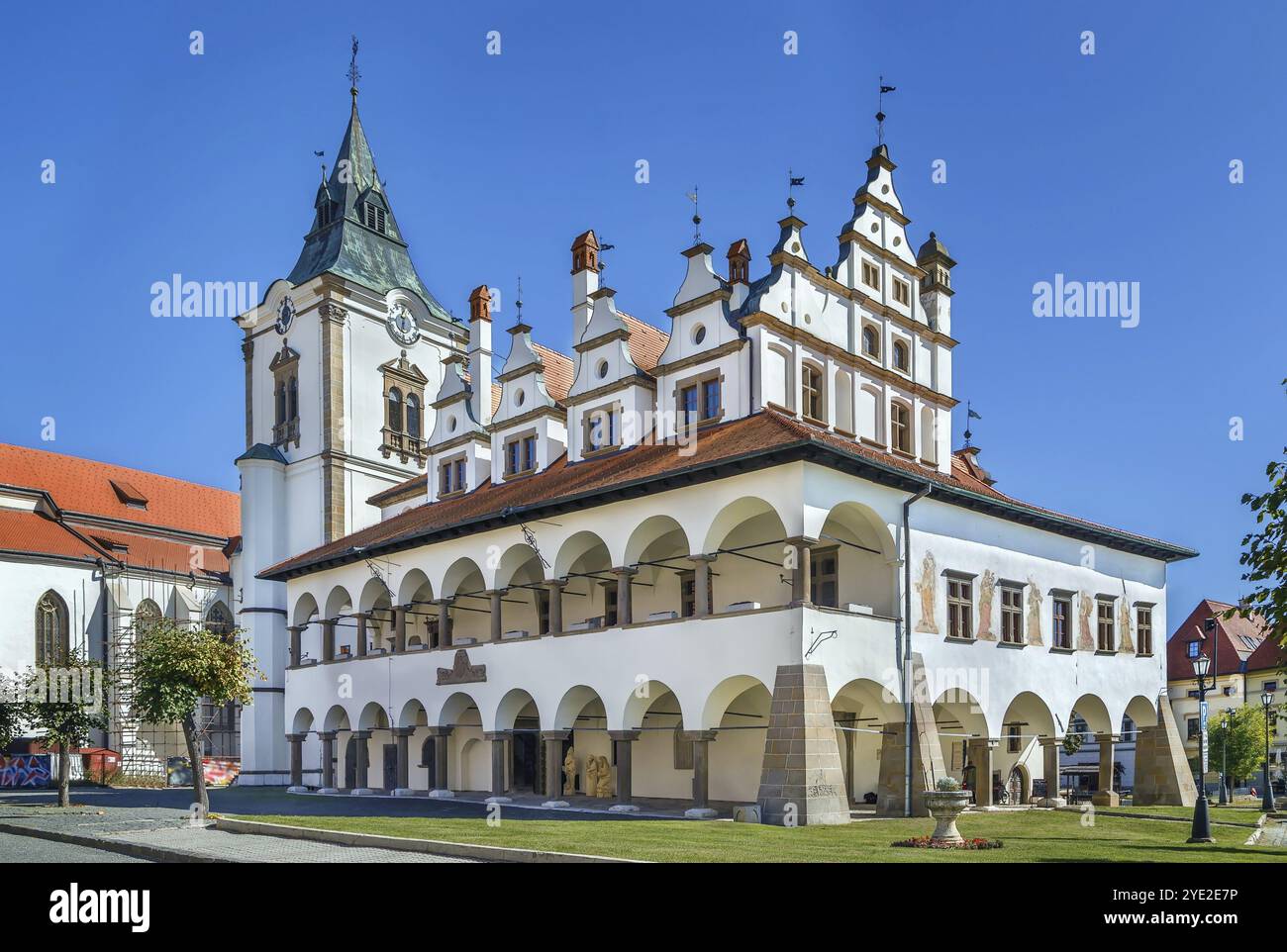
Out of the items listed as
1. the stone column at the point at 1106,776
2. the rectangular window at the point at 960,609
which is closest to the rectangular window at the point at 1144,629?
the stone column at the point at 1106,776

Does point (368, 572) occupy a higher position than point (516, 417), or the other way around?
point (516, 417)

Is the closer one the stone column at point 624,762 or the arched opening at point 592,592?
the stone column at point 624,762

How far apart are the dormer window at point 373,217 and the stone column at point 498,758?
31.7 meters

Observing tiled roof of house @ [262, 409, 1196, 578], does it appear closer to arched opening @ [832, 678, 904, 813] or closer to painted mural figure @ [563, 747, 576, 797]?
arched opening @ [832, 678, 904, 813]

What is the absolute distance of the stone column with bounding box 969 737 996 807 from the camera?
30484 mm

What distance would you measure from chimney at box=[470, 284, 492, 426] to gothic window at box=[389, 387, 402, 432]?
40.5 feet

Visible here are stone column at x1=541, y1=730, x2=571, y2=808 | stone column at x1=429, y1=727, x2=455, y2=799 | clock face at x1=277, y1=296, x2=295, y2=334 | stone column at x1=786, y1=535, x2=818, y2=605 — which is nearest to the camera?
stone column at x1=786, y1=535, x2=818, y2=605

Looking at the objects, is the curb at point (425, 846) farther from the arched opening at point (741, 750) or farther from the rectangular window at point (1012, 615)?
the rectangular window at point (1012, 615)

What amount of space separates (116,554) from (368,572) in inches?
968

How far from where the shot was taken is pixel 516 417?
37.6m

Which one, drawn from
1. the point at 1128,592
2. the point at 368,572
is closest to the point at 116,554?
the point at 368,572

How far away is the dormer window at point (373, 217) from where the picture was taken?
5697 centimetres

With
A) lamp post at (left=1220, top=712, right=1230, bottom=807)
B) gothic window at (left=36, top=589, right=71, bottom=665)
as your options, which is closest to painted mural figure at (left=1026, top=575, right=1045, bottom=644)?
lamp post at (left=1220, top=712, right=1230, bottom=807)
